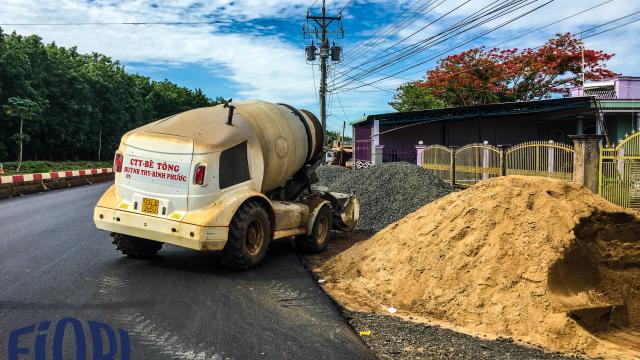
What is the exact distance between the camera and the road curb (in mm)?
19297

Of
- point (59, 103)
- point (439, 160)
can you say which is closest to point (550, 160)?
point (439, 160)

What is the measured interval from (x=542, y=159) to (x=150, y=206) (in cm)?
1153

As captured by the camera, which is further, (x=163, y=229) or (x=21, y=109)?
(x=21, y=109)

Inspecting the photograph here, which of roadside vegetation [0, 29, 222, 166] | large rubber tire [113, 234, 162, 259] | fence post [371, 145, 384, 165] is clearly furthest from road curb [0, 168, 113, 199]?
fence post [371, 145, 384, 165]

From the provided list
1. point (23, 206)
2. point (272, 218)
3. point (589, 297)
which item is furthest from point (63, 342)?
point (23, 206)

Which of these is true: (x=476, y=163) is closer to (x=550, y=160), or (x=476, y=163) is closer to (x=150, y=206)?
(x=550, y=160)

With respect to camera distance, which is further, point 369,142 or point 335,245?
point 369,142

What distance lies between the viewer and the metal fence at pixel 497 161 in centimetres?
1380

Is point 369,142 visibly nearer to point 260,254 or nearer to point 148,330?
point 260,254

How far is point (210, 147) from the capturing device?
6996 mm

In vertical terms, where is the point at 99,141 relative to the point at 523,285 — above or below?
above

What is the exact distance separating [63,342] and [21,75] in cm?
3883

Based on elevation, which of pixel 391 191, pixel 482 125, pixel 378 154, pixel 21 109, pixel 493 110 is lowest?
pixel 391 191

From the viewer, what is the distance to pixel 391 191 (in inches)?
631
